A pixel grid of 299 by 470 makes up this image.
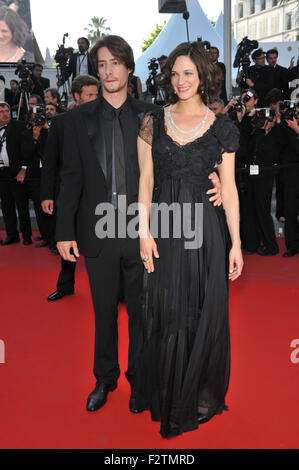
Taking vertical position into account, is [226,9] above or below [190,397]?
above

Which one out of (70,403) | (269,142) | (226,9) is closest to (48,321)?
(70,403)

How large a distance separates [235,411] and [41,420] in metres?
0.95

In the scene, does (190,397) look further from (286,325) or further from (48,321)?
(48,321)

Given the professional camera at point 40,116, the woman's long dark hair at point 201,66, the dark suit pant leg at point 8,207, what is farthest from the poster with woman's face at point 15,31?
the woman's long dark hair at point 201,66

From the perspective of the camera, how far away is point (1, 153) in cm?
614

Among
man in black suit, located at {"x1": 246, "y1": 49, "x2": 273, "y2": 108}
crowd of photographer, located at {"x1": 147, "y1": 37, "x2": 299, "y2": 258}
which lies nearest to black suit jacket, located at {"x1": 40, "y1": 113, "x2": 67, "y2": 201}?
crowd of photographer, located at {"x1": 147, "y1": 37, "x2": 299, "y2": 258}

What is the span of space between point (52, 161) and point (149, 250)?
73.8 inches

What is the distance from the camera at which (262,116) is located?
5121mm

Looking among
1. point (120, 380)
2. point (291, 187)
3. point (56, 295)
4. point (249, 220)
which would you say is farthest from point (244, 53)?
point (120, 380)

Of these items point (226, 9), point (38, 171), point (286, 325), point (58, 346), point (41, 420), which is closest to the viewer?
point (41, 420)

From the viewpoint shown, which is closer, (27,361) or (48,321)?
(27,361)

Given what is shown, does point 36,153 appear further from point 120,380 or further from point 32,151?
point 120,380

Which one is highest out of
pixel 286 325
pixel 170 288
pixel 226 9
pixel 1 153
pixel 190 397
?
pixel 226 9
